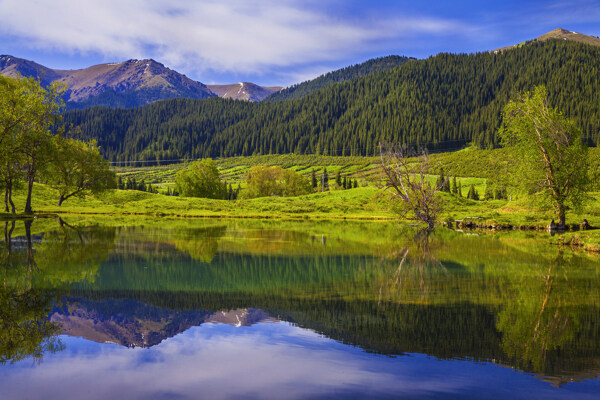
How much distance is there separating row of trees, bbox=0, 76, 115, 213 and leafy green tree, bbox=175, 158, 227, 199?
36391 mm

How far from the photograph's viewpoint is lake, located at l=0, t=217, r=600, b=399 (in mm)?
9625

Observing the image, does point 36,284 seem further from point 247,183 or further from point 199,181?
point 247,183

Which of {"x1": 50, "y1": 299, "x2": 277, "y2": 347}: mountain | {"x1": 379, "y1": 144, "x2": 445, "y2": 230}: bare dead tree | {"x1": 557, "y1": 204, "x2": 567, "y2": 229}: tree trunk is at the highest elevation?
{"x1": 379, "y1": 144, "x2": 445, "y2": 230}: bare dead tree

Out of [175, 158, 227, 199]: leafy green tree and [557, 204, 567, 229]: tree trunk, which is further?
[175, 158, 227, 199]: leafy green tree

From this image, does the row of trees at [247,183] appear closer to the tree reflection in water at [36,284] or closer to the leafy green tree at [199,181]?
the leafy green tree at [199,181]

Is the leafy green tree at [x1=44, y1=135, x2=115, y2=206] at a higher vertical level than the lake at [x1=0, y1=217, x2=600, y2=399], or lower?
higher

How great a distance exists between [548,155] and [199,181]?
90.6m

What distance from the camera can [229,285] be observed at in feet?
65.8

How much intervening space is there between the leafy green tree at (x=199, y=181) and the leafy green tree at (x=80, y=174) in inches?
1343

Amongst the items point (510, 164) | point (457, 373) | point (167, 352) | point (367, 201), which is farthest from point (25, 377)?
point (367, 201)

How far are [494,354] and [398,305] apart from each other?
16.7 ft

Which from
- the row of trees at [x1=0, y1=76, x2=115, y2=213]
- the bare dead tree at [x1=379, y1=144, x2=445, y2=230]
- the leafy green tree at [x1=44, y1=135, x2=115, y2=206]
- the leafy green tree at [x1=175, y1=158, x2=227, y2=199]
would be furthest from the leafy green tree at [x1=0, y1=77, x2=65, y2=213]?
the leafy green tree at [x1=175, y1=158, x2=227, y2=199]

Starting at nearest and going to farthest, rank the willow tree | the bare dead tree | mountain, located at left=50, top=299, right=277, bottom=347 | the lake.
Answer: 1. the lake
2. mountain, located at left=50, top=299, right=277, bottom=347
3. the willow tree
4. the bare dead tree

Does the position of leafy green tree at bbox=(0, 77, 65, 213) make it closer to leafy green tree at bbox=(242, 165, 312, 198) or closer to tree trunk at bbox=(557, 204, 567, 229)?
tree trunk at bbox=(557, 204, 567, 229)
